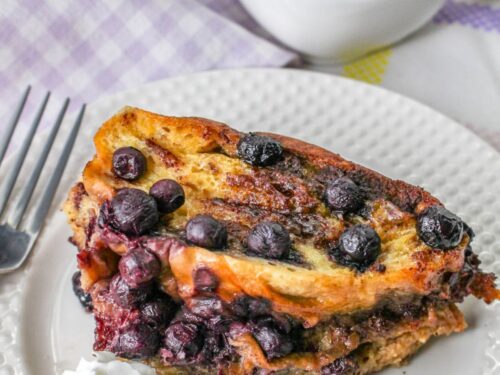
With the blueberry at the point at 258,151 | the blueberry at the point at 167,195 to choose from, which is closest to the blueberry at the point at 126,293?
the blueberry at the point at 167,195

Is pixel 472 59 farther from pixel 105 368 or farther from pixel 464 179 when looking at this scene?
pixel 105 368

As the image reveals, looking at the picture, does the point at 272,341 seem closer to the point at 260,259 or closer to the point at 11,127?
the point at 260,259

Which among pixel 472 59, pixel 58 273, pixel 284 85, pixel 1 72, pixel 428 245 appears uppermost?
pixel 472 59

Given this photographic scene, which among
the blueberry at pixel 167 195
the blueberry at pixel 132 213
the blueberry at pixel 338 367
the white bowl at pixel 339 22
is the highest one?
the white bowl at pixel 339 22

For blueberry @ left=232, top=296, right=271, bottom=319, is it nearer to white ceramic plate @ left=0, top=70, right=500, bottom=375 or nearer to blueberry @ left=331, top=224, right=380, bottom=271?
blueberry @ left=331, top=224, right=380, bottom=271

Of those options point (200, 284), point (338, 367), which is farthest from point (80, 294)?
point (338, 367)

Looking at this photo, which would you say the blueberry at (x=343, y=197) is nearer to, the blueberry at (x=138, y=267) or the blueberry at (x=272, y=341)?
the blueberry at (x=272, y=341)

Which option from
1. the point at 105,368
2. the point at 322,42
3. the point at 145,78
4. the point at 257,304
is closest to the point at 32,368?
the point at 105,368
